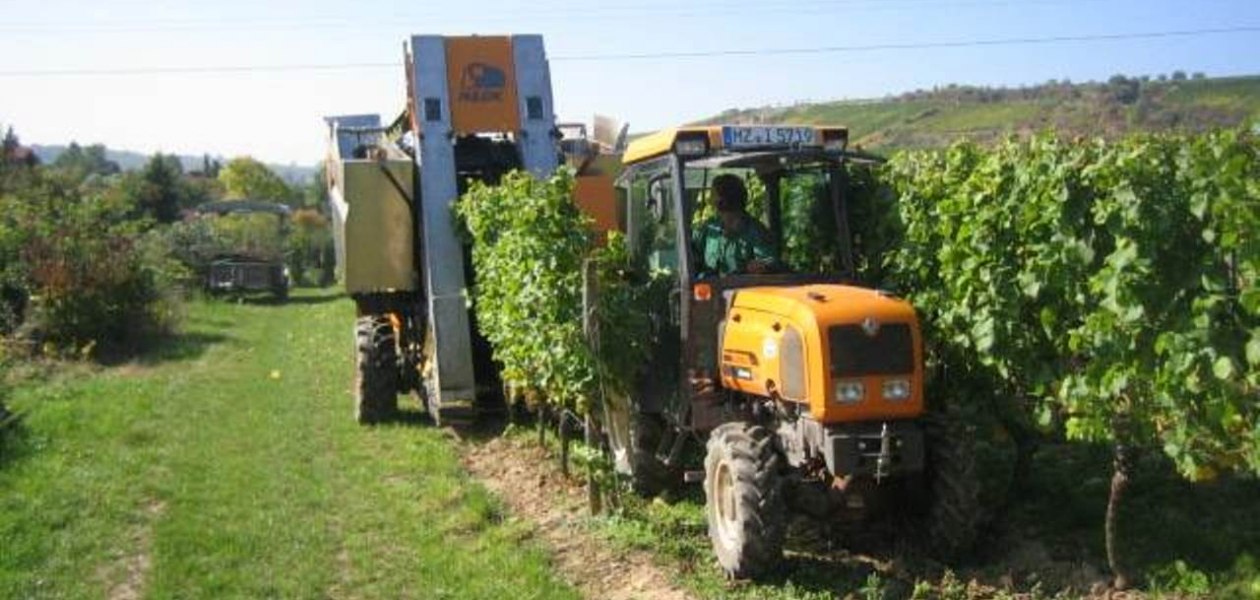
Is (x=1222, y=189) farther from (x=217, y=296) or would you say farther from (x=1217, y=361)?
(x=217, y=296)

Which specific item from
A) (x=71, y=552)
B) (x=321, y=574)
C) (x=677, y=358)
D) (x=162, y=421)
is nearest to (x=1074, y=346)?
(x=677, y=358)

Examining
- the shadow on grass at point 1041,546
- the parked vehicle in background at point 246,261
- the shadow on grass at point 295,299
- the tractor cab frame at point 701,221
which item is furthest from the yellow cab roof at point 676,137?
the parked vehicle in background at point 246,261

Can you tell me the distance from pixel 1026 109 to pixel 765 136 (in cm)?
2892

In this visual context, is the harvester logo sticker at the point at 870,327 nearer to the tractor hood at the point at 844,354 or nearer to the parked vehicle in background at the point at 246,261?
the tractor hood at the point at 844,354

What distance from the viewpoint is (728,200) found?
7.31m

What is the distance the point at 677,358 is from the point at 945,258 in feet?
5.72

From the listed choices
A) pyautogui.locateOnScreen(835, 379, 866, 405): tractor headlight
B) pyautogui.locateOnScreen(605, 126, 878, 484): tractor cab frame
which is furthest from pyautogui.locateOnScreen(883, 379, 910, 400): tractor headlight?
pyautogui.locateOnScreen(605, 126, 878, 484): tractor cab frame

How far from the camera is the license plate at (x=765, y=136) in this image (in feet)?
23.4

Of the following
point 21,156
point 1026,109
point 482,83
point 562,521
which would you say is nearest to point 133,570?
point 562,521

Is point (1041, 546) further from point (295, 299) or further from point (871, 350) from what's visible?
point (295, 299)

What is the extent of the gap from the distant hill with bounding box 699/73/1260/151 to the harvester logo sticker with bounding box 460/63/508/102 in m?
13.5

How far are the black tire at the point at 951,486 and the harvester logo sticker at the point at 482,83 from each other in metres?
6.51

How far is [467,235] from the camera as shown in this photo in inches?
439

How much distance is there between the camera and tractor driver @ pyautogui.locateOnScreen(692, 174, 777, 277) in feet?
23.8
